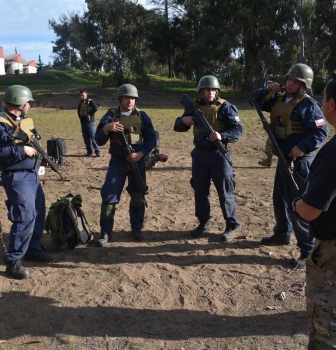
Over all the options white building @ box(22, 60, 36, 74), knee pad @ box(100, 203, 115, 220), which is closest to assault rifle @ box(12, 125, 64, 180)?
knee pad @ box(100, 203, 115, 220)

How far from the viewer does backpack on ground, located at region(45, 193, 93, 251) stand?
5.22 m

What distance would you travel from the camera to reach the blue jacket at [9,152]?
4309mm

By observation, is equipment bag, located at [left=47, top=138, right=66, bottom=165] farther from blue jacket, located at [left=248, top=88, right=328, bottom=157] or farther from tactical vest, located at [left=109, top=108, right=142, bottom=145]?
blue jacket, located at [left=248, top=88, right=328, bottom=157]

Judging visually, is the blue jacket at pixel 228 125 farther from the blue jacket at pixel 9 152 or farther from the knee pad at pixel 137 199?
the blue jacket at pixel 9 152

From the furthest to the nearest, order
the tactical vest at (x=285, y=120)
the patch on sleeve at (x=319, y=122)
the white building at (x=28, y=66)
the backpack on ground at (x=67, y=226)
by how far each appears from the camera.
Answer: the white building at (x=28, y=66) < the backpack on ground at (x=67, y=226) < the tactical vest at (x=285, y=120) < the patch on sleeve at (x=319, y=122)

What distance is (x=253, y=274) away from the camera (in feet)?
15.2

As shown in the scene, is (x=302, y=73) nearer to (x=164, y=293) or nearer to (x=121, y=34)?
(x=164, y=293)

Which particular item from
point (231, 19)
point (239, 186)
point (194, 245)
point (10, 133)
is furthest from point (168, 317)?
point (231, 19)

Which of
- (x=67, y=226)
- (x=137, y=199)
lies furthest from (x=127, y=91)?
(x=67, y=226)

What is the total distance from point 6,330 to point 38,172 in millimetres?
1823

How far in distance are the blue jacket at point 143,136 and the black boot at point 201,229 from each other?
4.36ft

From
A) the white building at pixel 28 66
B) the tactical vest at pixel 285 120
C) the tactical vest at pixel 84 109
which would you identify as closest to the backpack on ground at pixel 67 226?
the tactical vest at pixel 285 120

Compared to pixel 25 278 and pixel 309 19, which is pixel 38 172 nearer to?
pixel 25 278

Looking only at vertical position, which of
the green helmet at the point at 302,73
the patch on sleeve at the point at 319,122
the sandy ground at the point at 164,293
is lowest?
the sandy ground at the point at 164,293
